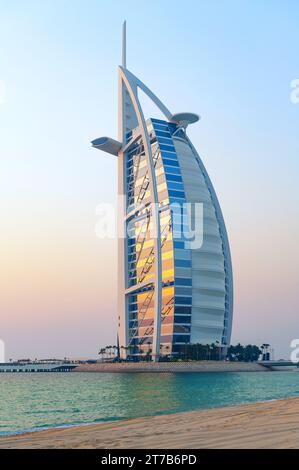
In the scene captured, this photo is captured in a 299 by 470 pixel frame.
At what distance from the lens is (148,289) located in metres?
176

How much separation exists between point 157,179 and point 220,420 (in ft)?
518

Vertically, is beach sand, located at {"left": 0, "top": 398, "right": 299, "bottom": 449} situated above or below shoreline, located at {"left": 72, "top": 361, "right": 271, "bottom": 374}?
above

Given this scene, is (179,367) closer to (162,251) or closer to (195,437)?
(162,251)

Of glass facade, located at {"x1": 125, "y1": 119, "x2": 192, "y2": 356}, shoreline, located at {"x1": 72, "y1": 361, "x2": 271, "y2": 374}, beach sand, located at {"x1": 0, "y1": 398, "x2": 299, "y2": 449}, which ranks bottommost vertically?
shoreline, located at {"x1": 72, "y1": 361, "x2": 271, "y2": 374}

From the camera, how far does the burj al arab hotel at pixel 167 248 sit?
16700 cm

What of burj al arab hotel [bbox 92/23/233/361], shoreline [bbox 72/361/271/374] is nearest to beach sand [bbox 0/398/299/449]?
shoreline [bbox 72/361/271/374]

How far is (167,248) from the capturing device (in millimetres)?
167375

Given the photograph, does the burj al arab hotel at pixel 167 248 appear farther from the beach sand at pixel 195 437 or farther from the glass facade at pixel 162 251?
the beach sand at pixel 195 437

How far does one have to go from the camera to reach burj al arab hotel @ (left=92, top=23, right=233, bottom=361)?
167 m

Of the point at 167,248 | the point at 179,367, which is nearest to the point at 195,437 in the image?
the point at 179,367

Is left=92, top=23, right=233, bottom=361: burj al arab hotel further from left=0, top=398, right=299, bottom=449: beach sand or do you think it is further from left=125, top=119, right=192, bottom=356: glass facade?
left=0, top=398, right=299, bottom=449: beach sand

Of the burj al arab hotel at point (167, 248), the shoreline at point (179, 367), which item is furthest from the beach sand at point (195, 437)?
the burj al arab hotel at point (167, 248)
